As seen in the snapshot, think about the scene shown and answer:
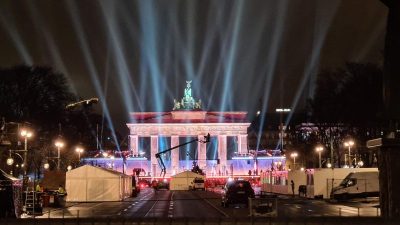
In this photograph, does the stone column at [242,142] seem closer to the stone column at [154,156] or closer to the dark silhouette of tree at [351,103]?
the stone column at [154,156]

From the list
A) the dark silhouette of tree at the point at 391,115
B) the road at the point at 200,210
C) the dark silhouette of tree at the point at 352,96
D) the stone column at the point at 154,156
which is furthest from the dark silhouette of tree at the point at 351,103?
the stone column at the point at 154,156

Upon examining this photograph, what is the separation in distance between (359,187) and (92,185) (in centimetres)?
2282

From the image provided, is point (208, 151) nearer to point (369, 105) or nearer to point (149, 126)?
point (149, 126)

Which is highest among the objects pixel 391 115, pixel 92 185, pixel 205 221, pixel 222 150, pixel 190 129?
pixel 190 129

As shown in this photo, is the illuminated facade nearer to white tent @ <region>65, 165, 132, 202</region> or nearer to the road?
white tent @ <region>65, 165, 132, 202</region>

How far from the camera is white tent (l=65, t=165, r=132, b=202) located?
55.4 m

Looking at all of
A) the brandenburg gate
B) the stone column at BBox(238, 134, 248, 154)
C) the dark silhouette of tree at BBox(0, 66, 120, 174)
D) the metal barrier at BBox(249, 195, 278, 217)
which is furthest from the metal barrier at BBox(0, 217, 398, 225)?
the stone column at BBox(238, 134, 248, 154)

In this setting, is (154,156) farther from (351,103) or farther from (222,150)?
(351,103)

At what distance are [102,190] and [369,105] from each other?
2753 centimetres

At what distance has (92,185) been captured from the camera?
5641cm

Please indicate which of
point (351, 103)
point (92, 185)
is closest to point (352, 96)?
point (351, 103)

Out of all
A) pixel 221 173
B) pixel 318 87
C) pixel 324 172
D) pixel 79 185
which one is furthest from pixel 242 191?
pixel 221 173

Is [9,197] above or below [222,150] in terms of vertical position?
below

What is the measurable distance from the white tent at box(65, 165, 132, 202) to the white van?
19046 millimetres
